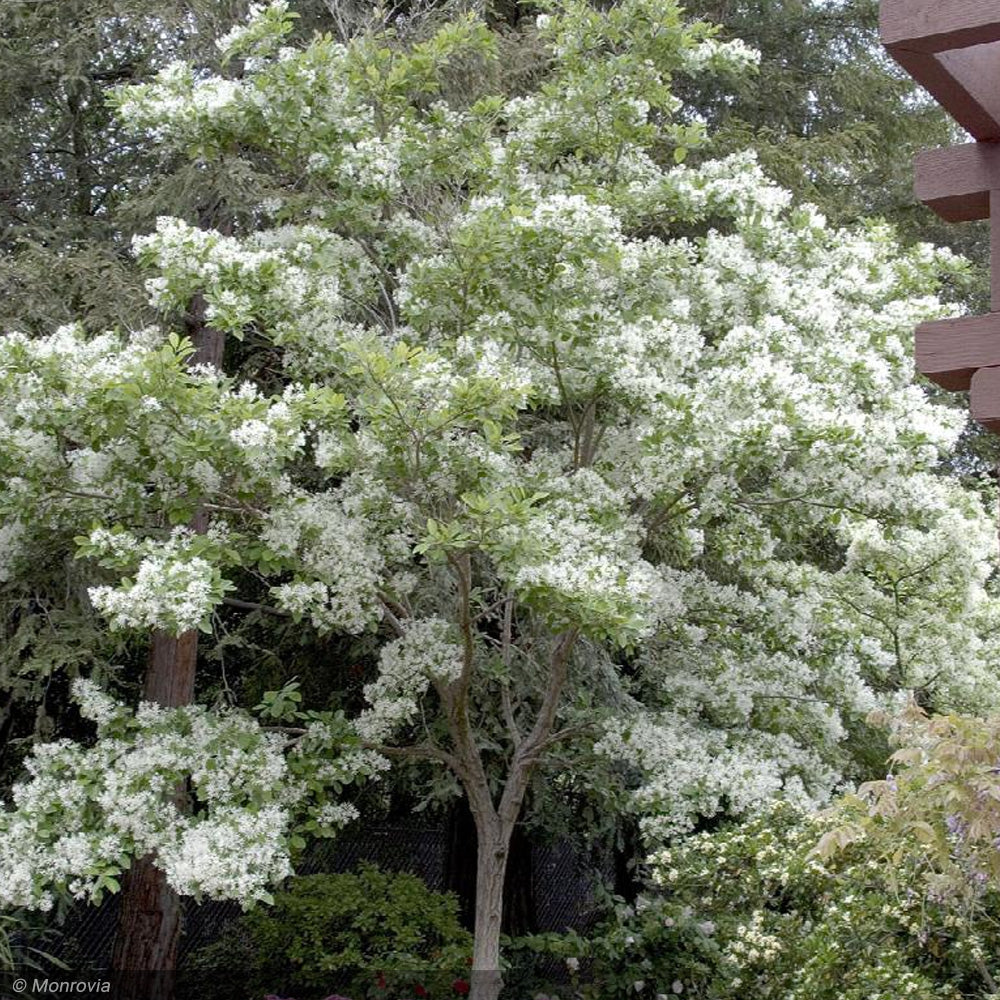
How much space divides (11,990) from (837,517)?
465 cm

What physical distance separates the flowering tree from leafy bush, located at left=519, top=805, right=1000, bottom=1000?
0.37 m

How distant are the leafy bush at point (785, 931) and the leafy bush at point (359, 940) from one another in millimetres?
537

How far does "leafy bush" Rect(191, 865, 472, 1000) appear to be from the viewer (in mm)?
7465

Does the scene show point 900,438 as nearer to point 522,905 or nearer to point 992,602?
point 992,602

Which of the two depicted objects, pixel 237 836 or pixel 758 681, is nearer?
pixel 237 836

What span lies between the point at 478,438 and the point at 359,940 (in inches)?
146

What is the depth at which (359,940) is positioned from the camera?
7.93 metres

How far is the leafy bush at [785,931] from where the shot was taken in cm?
517

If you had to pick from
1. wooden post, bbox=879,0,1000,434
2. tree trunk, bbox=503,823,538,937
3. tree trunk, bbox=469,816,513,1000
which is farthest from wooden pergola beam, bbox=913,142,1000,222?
tree trunk, bbox=503,823,538,937

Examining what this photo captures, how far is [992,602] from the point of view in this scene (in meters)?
9.03

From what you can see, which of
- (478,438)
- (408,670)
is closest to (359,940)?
(408,670)

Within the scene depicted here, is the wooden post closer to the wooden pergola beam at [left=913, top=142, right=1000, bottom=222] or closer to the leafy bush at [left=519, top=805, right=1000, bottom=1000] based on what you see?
the wooden pergola beam at [left=913, top=142, right=1000, bottom=222]

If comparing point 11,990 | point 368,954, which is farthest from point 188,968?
point 11,990

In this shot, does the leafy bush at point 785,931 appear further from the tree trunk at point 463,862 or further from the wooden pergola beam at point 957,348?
the wooden pergola beam at point 957,348
